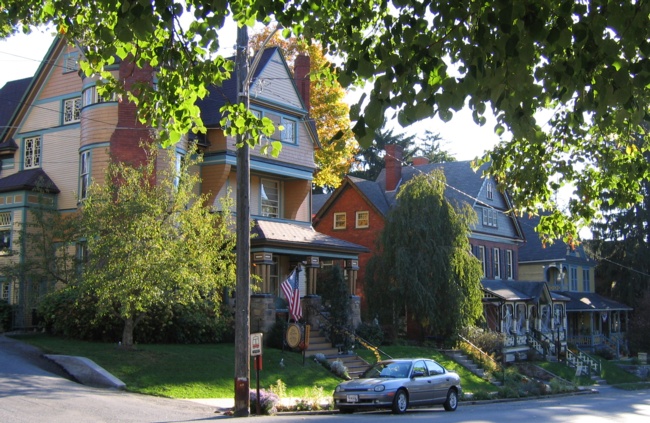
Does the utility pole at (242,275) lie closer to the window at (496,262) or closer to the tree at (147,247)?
the tree at (147,247)

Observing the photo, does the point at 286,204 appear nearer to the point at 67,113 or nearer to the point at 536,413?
the point at 67,113

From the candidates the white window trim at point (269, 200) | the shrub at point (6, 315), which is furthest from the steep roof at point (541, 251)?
the shrub at point (6, 315)

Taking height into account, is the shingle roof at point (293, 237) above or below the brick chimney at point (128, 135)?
below

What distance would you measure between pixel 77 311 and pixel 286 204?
12116 mm

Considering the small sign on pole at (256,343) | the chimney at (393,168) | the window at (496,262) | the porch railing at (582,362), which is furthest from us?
the window at (496,262)

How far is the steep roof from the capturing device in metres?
55.8

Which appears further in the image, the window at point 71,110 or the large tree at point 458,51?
the window at point 71,110

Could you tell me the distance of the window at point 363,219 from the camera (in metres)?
45.9

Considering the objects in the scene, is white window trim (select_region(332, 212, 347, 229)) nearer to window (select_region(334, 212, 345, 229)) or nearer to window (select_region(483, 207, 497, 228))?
window (select_region(334, 212, 345, 229))

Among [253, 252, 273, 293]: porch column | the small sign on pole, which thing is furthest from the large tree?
[253, 252, 273, 293]: porch column

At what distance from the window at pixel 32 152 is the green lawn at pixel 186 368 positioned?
8.83 meters

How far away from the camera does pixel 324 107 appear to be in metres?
42.8

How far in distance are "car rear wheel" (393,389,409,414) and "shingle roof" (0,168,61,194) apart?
53.9ft

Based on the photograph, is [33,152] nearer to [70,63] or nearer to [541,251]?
[70,63]
